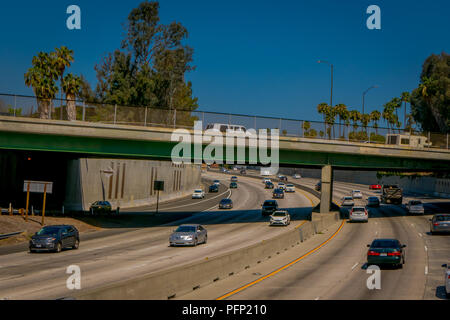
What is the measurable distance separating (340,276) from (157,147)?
25.5m

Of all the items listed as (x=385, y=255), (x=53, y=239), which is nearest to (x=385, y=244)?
(x=385, y=255)

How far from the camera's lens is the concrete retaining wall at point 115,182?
62.8m

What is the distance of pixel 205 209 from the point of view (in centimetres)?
7300

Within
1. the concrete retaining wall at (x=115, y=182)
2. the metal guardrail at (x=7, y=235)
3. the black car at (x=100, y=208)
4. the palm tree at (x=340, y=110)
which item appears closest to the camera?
the metal guardrail at (x=7, y=235)

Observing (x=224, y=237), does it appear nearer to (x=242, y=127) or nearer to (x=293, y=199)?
(x=242, y=127)

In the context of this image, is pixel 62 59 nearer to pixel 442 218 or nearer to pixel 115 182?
pixel 115 182

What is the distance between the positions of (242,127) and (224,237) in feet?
35.1

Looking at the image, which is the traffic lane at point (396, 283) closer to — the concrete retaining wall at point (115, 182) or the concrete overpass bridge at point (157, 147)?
the concrete overpass bridge at point (157, 147)

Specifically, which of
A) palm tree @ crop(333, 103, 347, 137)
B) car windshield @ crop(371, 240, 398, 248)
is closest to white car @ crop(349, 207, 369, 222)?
car windshield @ crop(371, 240, 398, 248)

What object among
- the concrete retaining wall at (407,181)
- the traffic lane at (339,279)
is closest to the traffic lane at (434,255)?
the traffic lane at (339,279)

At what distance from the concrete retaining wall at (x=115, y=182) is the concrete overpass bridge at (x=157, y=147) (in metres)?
15.2

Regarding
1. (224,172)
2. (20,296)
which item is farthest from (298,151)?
(224,172)

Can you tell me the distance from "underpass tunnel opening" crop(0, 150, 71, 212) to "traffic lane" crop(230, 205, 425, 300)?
35.6 meters

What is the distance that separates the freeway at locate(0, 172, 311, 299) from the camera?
23.3m
